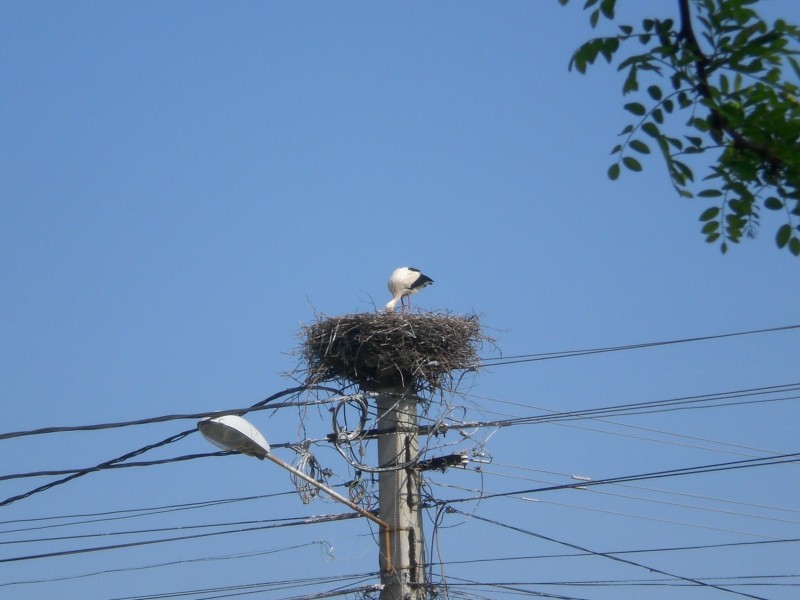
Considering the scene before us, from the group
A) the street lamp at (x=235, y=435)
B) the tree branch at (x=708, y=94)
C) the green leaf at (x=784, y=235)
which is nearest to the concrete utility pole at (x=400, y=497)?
the street lamp at (x=235, y=435)

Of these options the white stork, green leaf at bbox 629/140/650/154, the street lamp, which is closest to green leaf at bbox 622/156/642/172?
green leaf at bbox 629/140/650/154

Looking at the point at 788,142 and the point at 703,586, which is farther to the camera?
the point at 703,586

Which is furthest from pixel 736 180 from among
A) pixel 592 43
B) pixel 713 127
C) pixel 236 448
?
pixel 236 448

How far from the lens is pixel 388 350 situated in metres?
10.0

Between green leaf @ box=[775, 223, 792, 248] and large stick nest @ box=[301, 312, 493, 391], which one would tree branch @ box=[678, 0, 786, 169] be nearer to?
green leaf @ box=[775, 223, 792, 248]

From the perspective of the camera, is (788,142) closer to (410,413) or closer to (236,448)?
(236,448)

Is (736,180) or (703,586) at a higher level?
(736,180)

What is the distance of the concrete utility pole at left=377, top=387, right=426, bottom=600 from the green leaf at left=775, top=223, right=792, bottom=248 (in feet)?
21.5

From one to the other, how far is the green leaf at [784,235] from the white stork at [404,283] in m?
9.47

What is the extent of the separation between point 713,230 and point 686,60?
0.51 metres

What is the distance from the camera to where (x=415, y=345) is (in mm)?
10086

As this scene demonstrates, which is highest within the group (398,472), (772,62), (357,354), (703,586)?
(772,62)

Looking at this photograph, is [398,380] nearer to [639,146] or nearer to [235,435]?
[235,435]

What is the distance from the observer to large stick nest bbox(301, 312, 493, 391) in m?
10.0
